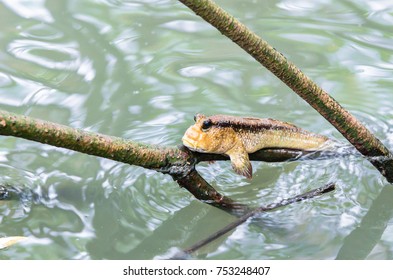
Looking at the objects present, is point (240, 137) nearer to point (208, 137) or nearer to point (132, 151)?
point (208, 137)

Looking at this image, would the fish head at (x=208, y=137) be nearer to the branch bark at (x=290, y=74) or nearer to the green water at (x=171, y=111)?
the branch bark at (x=290, y=74)

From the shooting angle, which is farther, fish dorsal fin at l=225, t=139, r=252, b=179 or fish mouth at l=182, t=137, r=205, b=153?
fish dorsal fin at l=225, t=139, r=252, b=179

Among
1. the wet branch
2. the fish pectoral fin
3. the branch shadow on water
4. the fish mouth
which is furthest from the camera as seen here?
the branch shadow on water

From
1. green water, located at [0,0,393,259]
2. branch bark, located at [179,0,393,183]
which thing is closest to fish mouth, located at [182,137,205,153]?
branch bark, located at [179,0,393,183]

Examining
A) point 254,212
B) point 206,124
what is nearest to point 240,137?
point 206,124

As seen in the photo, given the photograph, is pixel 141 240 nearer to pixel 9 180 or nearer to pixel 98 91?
pixel 9 180

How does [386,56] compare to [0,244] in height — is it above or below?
above

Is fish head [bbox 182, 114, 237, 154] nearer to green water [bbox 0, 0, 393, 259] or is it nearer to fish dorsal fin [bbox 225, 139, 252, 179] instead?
fish dorsal fin [bbox 225, 139, 252, 179]

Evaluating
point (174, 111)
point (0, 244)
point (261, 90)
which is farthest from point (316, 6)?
point (0, 244)
